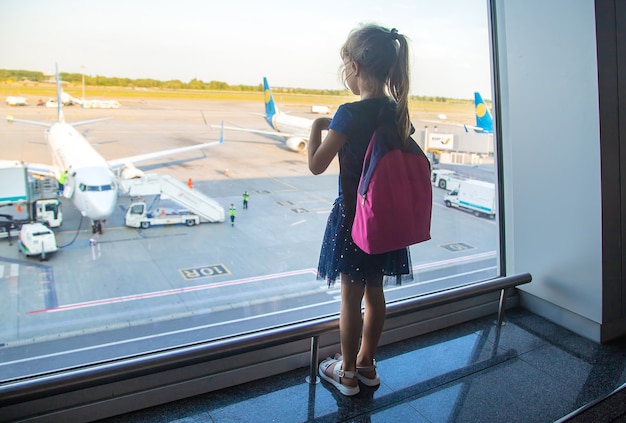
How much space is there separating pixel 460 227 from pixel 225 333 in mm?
2403

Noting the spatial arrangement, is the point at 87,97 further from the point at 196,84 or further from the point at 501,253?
the point at 501,253

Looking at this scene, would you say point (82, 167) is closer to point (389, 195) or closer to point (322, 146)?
point (322, 146)

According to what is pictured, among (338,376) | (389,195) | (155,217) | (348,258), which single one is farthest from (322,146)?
(155,217)

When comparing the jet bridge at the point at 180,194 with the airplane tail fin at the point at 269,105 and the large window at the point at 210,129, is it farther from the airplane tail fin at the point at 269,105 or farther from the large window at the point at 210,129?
the airplane tail fin at the point at 269,105

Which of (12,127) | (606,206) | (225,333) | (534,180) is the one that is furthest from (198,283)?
(606,206)

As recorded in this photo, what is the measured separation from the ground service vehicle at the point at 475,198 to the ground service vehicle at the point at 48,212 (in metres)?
3.26

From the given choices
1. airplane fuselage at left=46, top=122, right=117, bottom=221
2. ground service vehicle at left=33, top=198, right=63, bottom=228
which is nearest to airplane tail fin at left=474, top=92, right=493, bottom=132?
ground service vehicle at left=33, top=198, right=63, bottom=228

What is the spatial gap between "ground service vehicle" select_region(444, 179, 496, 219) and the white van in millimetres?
3090

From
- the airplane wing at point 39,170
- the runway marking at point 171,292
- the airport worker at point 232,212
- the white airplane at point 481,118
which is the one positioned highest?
the white airplane at point 481,118

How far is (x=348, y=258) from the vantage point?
161cm

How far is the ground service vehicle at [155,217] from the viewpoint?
4.66 metres

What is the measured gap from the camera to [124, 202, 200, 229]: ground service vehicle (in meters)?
4.66

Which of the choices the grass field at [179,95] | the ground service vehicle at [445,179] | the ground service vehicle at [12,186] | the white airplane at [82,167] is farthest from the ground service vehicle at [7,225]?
the white airplane at [82,167]

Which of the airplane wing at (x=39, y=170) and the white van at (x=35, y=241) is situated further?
the airplane wing at (x=39, y=170)
